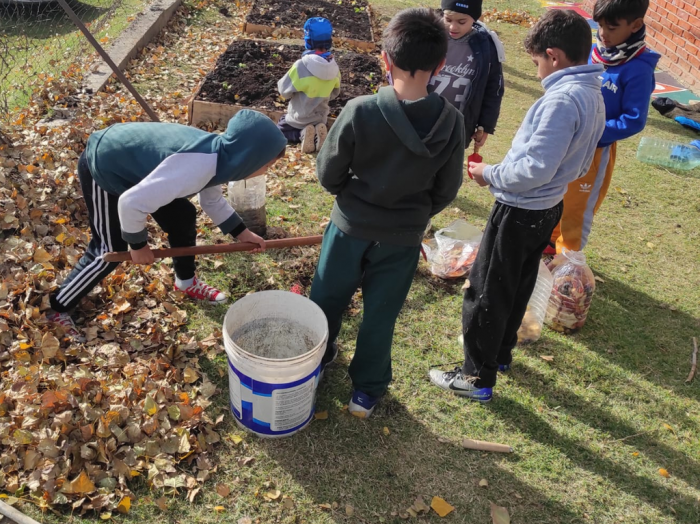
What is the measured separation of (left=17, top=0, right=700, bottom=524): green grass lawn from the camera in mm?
2650

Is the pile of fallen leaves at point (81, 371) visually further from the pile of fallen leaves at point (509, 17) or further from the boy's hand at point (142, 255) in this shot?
the pile of fallen leaves at point (509, 17)

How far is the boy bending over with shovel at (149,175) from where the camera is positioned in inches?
101

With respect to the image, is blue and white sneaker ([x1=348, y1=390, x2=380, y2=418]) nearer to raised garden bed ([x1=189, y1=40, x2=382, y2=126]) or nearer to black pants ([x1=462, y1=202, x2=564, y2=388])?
black pants ([x1=462, y1=202, x2=564, y2=388])

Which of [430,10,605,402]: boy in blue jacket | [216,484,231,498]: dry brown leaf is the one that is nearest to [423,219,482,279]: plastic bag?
[430,10,605,402]: boy in blue jacket

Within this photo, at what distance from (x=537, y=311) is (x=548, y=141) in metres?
1.71

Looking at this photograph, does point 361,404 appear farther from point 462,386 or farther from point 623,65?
point 623,65

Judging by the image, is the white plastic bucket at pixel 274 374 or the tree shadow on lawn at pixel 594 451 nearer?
the white plastic bucket at pixel 274 374

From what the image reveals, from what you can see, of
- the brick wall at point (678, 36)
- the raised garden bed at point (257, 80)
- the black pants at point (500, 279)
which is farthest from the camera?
the brick wall at point (678, 36)

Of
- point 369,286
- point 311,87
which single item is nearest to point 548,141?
point 369,286

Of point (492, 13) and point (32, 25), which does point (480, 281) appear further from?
point (492, 13)

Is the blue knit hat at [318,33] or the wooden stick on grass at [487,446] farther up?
the blue knit hat at [318,33]

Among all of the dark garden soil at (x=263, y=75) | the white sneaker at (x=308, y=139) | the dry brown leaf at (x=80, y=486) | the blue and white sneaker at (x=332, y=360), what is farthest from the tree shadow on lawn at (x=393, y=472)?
the dark garden soil at (x=263, y=75)

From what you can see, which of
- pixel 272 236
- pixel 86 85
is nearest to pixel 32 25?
pixel 86 85

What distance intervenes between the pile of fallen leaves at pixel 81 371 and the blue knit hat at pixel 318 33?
2.45 meters
